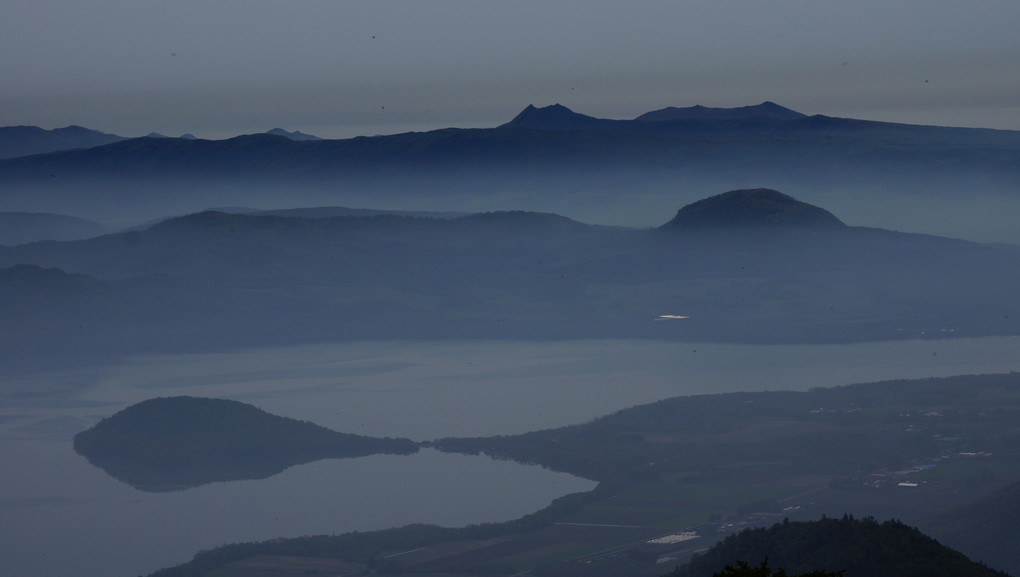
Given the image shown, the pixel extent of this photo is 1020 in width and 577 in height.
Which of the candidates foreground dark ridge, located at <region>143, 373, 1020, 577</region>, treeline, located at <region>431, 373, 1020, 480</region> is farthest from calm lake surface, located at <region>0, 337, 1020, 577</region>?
foreground dark ridge, located at <region>143, 373, 1020, 577</region>

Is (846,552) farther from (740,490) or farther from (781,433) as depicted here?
(781,433)

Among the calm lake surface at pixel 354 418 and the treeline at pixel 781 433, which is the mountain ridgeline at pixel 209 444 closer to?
the calm lake surface at pixel 354 418

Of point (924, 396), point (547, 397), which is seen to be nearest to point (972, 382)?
point (924, 396)

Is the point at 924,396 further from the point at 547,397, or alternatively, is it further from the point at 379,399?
the point at 379,399

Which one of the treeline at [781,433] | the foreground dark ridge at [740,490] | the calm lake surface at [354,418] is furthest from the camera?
the treeline at [781,433]

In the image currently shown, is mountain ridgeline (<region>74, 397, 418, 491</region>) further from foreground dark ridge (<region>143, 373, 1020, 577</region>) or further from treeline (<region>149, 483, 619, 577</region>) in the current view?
treeline (<region>149, 483, 619, 577</region>)

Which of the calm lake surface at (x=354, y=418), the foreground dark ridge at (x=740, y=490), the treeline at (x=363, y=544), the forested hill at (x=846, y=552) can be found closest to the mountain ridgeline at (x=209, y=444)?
the calm lake surface at (x=354, y=418)
